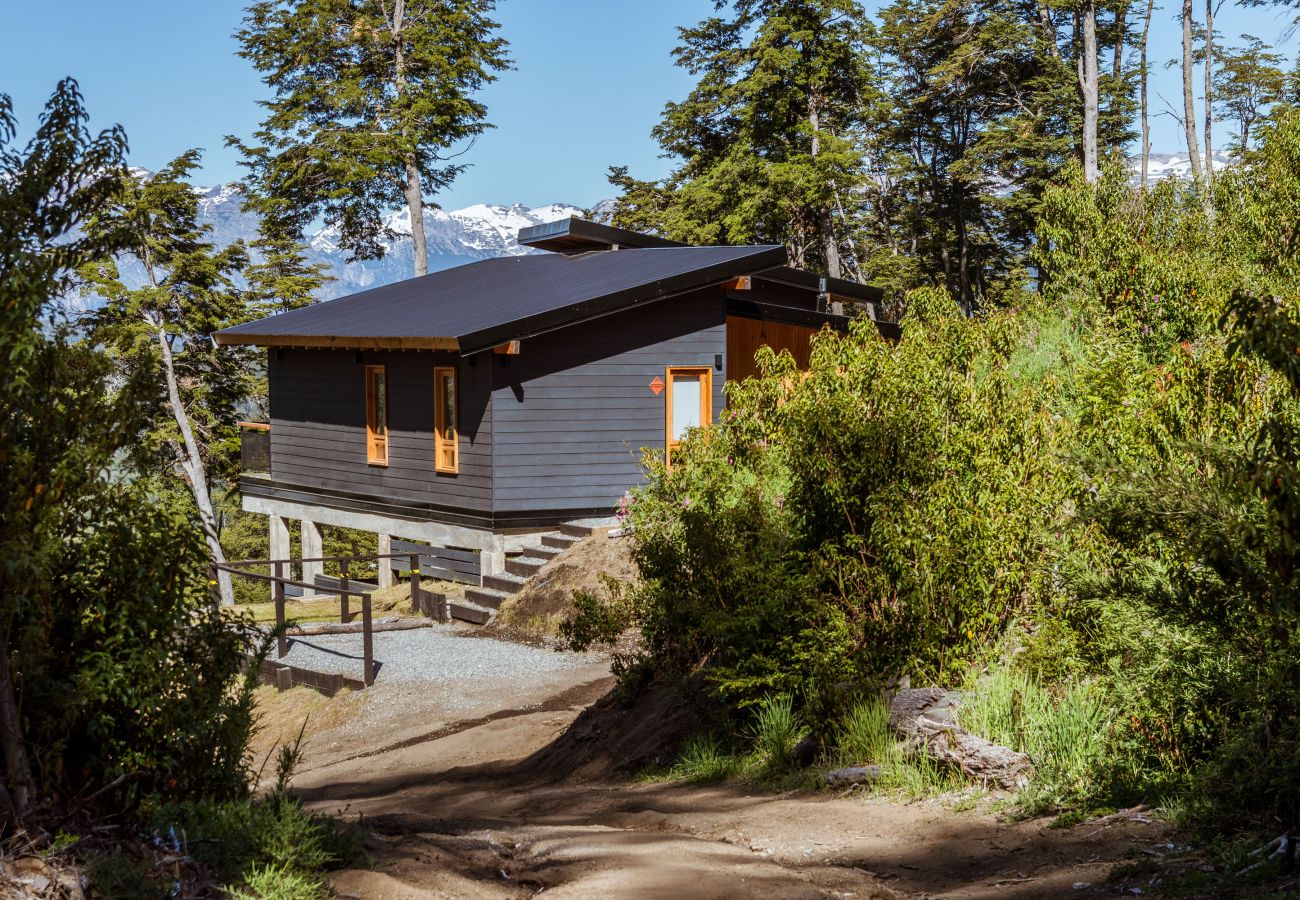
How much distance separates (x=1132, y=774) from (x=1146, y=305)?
484 cm

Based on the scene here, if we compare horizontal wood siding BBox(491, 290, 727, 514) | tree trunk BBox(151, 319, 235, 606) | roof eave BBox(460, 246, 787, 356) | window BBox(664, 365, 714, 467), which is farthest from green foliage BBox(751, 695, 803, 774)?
tree trunk BBox(151, 319, 235, 606)

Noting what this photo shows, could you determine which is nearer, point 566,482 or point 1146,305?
point 1146,305

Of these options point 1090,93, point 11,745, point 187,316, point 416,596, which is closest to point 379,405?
point 416,596

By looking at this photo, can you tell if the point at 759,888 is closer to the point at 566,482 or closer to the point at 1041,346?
the point at 1041,346

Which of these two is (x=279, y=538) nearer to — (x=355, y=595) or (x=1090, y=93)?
(x=355, y=595)

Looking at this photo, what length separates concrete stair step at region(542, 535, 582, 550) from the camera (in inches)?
743

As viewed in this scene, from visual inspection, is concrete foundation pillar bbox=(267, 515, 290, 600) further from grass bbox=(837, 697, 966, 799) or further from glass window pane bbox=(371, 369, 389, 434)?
grass bbox=(837, 697, 966, 799)

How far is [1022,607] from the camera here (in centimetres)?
807

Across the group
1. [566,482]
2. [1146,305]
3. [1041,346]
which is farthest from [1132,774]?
[566,482]

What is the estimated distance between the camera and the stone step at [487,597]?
17828mm

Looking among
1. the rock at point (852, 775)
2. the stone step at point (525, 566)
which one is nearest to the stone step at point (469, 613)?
the stone step at point (525, 566)

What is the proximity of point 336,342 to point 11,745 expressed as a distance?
16.3 m

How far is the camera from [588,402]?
774 inches

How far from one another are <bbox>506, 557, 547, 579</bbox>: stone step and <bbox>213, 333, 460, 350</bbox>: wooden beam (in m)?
3.71
